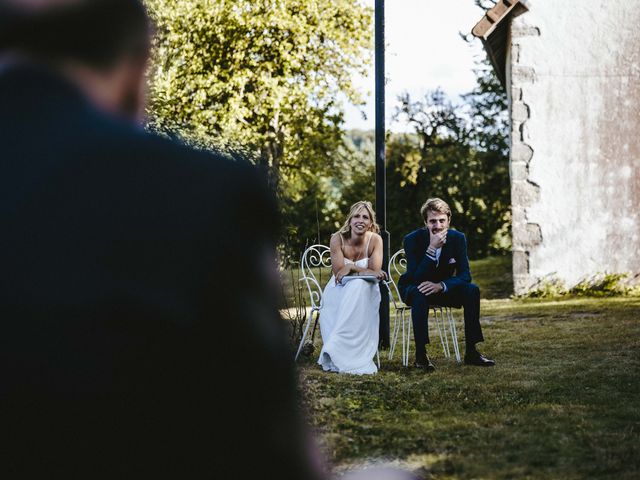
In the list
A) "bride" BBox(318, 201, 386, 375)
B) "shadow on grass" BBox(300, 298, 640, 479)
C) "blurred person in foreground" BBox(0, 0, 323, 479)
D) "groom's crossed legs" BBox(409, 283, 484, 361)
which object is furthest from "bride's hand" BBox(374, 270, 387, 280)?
"blurred person in foreground" BBox(0, 0, 323, 479)

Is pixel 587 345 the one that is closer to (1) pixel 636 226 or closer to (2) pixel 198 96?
(1) pixel 636 226

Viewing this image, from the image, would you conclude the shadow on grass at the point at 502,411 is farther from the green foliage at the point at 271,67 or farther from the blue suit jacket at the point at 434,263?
the green foliage at the point at 271,67

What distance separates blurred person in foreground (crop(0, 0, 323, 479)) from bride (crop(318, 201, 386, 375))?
20.4 ft

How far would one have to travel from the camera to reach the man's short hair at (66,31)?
2.91ft

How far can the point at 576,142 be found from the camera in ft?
40.3

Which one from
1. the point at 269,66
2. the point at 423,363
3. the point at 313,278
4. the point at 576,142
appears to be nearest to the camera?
the point at 423,363

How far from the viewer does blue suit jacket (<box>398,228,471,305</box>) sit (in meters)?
7.30

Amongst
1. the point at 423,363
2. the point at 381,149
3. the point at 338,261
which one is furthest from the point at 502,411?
Result: the point at 381,149

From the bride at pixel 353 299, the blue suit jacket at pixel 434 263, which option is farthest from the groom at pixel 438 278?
the bride at pixel 353 299

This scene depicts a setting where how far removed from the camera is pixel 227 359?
870 millimetres

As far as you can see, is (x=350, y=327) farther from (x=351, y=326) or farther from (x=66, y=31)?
(x=66, y=31)

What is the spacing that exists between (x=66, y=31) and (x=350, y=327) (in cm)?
653

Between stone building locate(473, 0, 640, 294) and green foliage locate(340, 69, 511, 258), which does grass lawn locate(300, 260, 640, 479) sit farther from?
green foliage locate(340, 69, 511, 258)

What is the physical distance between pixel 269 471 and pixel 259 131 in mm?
19031
